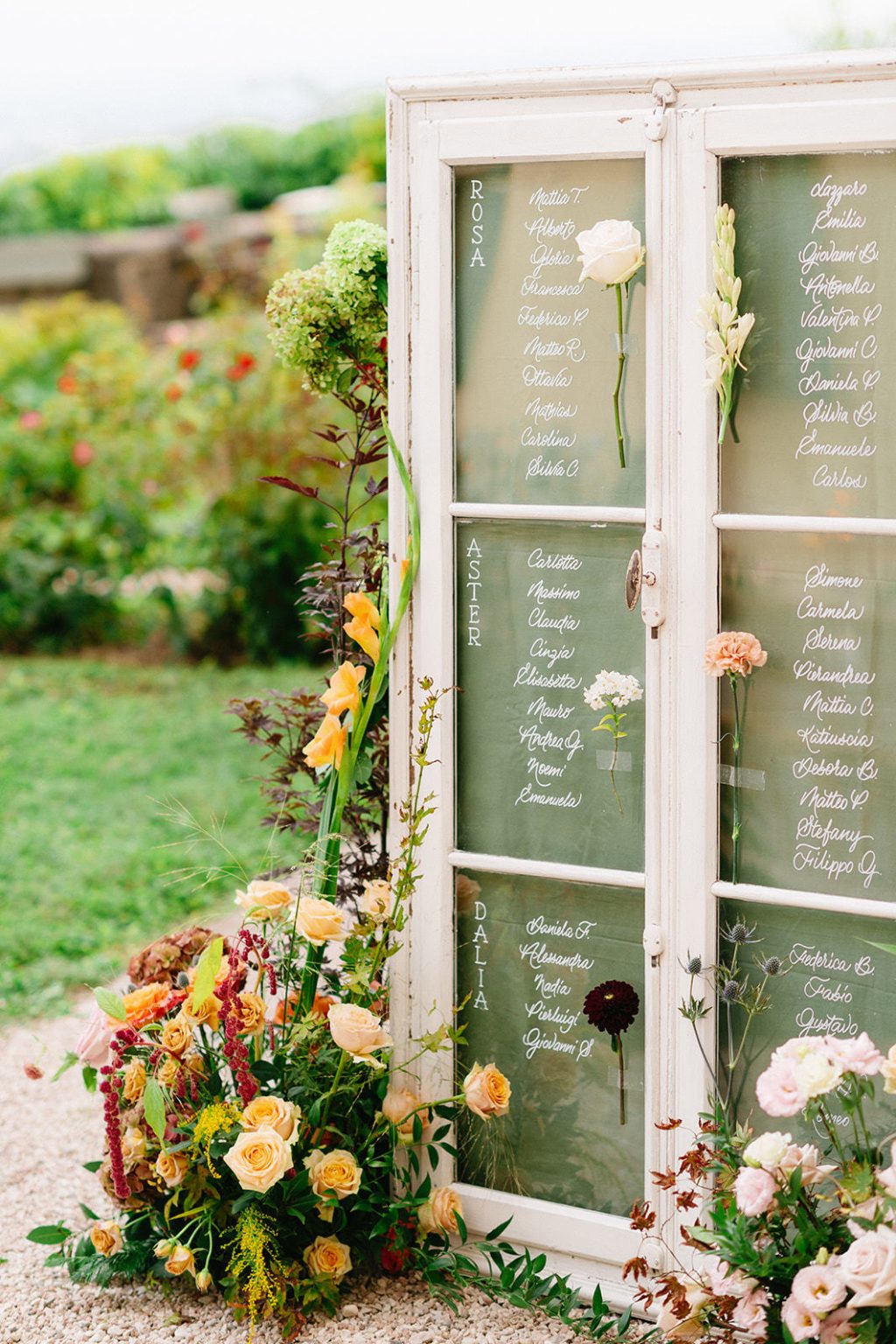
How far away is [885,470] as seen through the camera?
7.72 ft

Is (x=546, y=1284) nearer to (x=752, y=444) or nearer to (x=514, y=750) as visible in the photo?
(x=514, y=750)

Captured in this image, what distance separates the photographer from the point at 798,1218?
2.28m

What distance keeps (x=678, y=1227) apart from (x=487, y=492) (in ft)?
4.52

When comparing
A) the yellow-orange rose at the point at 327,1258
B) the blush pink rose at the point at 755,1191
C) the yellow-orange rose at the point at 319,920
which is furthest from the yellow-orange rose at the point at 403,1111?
the blush pink rose at the point at 755,1191

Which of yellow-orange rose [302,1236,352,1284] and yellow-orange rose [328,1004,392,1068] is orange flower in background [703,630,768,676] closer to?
yellow-orange rose [328,1004,392,1068]

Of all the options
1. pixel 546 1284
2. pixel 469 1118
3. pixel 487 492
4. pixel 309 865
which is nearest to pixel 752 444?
pixel 487 492

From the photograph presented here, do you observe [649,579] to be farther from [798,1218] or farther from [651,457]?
[798,1218]

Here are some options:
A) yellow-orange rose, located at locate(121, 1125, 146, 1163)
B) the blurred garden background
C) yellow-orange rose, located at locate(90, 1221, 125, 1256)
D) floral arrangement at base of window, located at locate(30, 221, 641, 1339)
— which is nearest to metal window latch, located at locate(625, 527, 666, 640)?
floral arrangement at base of window, located at locate(30, 221, 641, 1339)

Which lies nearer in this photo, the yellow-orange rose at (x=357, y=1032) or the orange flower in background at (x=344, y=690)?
the yellow-orange rose at (x=357, y=1032)

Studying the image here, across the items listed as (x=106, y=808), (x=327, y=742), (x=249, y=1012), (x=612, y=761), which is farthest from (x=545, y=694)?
(x=106, y=808)

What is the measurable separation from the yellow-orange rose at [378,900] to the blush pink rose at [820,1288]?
38.0 inches

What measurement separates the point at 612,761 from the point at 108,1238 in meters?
1.33

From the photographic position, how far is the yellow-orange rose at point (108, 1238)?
9.07ft

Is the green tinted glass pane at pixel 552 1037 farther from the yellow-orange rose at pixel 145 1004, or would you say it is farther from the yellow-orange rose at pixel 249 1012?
the yellow-orange rose at pixel 145 1004
